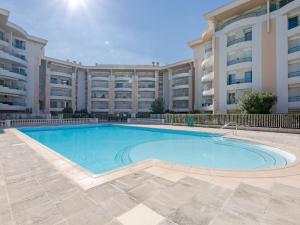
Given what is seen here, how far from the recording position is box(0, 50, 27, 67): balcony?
23.1m

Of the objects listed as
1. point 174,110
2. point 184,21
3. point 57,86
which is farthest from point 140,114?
point 184,21

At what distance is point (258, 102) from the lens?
16.0 metres

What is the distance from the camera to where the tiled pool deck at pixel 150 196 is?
251 centimetres

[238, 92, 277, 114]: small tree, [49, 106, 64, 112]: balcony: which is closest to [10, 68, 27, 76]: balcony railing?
[49, 106, 64, 112]: balcony

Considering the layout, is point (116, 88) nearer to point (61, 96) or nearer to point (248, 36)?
point (61, 96)

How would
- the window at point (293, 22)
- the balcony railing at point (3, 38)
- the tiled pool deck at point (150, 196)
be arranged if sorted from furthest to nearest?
the balcony railing at point (3, 38)
the window at point (293, 22)
the tiled pool deck at point (150, 196)

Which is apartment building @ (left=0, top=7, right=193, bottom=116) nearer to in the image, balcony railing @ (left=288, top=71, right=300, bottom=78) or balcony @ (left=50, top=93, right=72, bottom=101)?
balcony @ (left=50, top=93, right=72, bottom=101)

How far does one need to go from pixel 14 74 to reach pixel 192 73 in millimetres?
32067

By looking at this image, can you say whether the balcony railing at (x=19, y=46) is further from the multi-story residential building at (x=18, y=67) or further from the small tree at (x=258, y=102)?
the small tree at (x=258, y=102)

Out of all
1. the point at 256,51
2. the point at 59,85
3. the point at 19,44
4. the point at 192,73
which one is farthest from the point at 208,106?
the point at 19,44

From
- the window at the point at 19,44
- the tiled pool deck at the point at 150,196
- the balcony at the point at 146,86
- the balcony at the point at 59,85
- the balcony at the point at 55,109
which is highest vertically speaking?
the window at the point at 19,44

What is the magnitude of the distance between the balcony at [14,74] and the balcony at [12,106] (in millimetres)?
4185

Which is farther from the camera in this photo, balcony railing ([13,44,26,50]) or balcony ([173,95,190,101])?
balcony ([173,95,190,101])

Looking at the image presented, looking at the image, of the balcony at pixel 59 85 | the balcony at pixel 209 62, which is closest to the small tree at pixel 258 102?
the balcony at pixel 209 62
